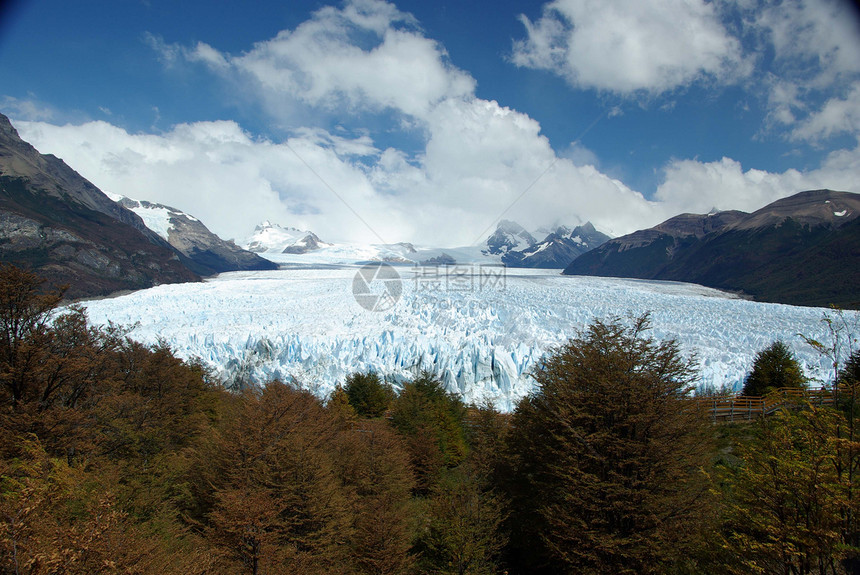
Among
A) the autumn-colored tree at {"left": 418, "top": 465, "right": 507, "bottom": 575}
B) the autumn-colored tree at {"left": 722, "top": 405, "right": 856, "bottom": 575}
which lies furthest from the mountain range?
the autumn-colored tree at {"left": 722, "top": 405, "right": 856, "bottom": 575}

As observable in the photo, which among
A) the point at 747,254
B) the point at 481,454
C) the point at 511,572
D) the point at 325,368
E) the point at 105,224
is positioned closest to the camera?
the point at 511,572

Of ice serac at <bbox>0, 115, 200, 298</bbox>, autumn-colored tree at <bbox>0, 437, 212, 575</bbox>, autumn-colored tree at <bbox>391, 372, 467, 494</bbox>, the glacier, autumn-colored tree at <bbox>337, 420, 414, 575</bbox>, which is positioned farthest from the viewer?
ice serac at <bbox>0, 115, 200, 298</bbox>

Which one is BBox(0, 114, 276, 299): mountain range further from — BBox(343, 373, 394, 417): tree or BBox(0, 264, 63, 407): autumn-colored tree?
BBox(0, 264, 63, 407): autumn-colored tree

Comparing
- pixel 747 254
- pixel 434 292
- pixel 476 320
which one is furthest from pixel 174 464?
pixel 747 254

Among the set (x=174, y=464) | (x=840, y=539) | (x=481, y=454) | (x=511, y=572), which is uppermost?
(x=840, y=539)

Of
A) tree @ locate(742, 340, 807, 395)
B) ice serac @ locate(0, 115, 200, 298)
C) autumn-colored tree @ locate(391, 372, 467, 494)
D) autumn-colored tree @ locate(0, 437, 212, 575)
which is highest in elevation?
ice serac @ locate(0, 115, 200, 298)

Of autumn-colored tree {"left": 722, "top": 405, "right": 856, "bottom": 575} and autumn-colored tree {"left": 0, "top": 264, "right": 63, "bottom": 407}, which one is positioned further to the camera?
autumn-colored tree {"left": 0, "top": 264, "right": 63, "bottom": 407}

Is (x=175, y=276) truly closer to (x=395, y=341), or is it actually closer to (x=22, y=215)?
(x=22, y=215)
